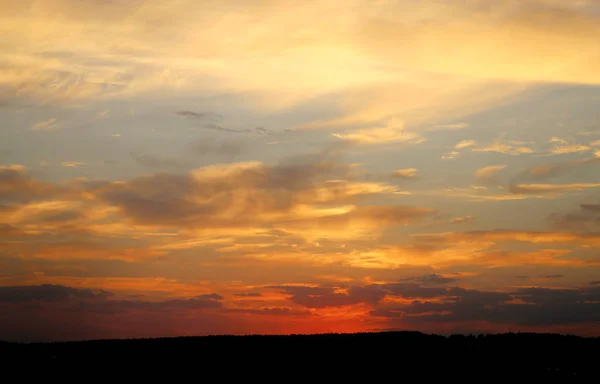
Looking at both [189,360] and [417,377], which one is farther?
[189,360]

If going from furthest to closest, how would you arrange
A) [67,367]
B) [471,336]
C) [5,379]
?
1. [471,336]
2. [67,367]
3. [5,379]

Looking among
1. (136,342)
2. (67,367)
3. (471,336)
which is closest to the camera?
(67,367)

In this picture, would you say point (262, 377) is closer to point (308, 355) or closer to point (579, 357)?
point (308, 355)

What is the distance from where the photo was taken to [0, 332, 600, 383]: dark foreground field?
220 feet

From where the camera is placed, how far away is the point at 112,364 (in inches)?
2781

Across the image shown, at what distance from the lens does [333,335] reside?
Result: 264 ft

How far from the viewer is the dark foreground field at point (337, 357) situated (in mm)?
67062

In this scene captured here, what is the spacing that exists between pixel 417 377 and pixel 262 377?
1363 centimetres

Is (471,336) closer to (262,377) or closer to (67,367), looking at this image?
(262,377)

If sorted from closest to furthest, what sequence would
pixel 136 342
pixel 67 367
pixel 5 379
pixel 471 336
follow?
pixel 5 379, pixel 67 367, pixel 471 336, pixel 136 342

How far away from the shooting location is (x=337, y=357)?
72312 mm

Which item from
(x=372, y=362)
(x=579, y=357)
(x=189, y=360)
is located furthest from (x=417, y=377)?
(x=189, y=360)

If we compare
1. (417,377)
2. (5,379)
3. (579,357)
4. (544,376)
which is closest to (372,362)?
(417,377)

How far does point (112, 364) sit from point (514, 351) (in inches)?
1506
